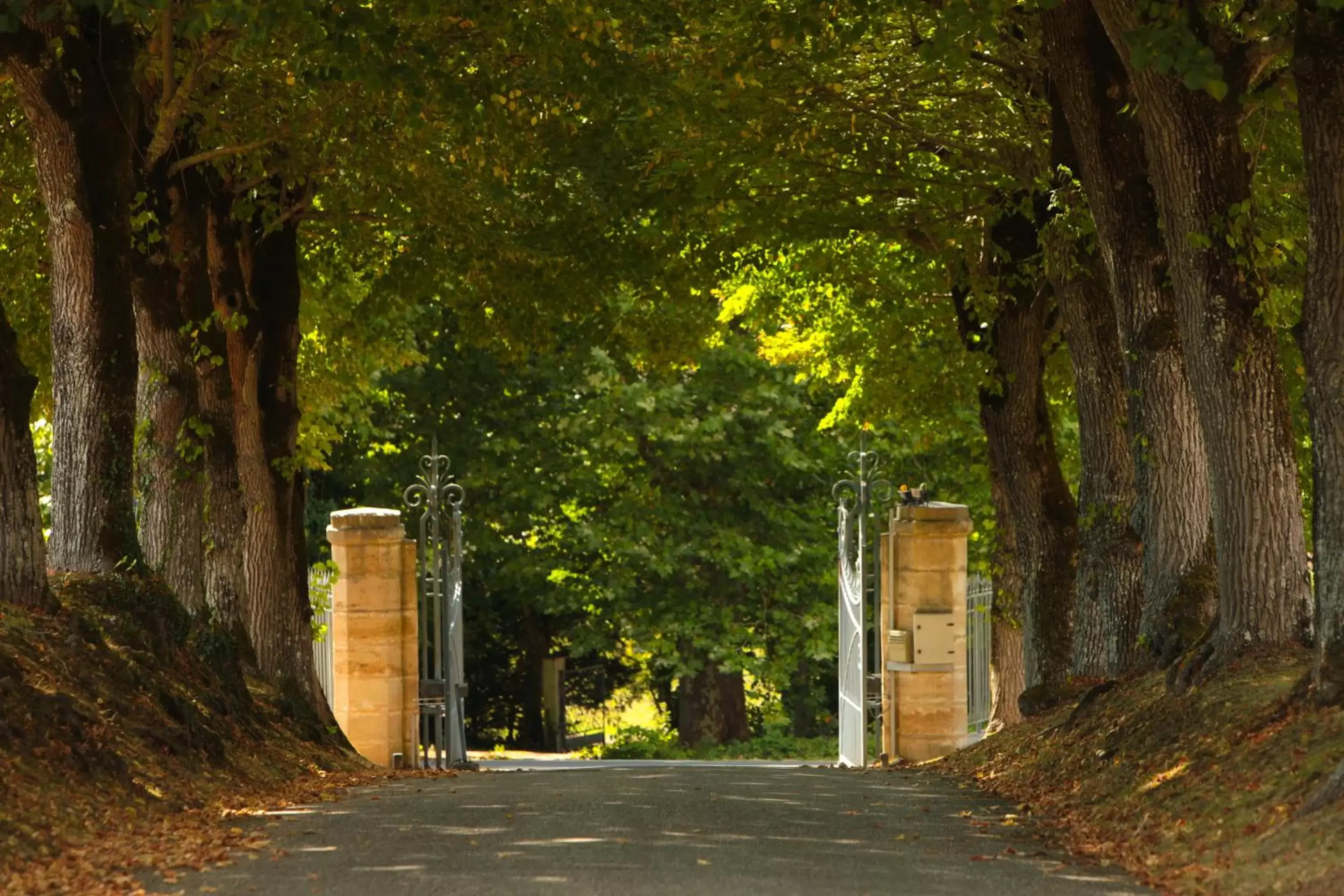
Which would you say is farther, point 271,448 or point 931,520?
point 931,520

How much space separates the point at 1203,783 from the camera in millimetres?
9781

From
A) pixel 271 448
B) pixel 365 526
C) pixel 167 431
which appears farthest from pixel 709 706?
pixel 167 431

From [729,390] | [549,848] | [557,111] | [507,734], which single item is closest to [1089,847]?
[549,848]

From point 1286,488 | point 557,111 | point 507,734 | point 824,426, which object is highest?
point 557,111

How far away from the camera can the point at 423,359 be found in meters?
24.4

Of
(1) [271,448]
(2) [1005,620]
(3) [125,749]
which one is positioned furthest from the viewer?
(2) [1005,620]

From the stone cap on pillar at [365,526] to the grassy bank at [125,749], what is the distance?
4482 mm

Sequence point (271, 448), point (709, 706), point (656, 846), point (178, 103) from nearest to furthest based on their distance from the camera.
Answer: point (656, 846), point (178, 103), point (271, 448), point (709, 706)

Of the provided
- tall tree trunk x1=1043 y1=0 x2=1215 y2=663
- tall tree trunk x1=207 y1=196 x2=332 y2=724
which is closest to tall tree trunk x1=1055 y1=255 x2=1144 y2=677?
tall tree trunk x1=1043 y1=0 x2=1215 y2=663

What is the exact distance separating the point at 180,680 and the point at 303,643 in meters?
4.76

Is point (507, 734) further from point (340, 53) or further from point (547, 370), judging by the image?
point (340, 53)

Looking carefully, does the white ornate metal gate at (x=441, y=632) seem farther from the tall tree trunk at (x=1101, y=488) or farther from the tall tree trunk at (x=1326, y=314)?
the tall tree trunk at (x=1326, y=314)

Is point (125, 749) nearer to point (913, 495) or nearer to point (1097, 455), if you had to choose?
point (1097, 455)

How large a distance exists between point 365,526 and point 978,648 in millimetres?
6817
